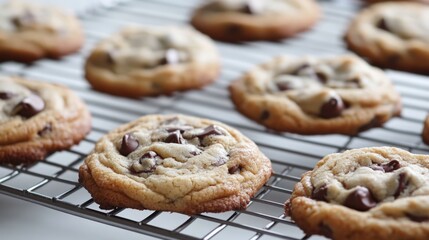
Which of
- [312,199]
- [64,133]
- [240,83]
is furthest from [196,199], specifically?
[240,83]

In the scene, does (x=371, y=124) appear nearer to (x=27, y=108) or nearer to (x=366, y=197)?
(x=366, y=197)

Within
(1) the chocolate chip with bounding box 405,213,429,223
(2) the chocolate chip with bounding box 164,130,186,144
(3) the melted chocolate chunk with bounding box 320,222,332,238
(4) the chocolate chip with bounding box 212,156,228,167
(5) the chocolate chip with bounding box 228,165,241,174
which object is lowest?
(3) the melted chocolate chunk with bounding box 320,222,332,238

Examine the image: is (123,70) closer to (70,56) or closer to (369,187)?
(70,56)

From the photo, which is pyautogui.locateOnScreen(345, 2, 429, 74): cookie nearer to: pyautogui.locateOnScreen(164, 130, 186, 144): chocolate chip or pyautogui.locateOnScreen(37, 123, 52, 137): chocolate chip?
pyautogui.locateOnScreen(164, 130, 186, 144): chocolate chip

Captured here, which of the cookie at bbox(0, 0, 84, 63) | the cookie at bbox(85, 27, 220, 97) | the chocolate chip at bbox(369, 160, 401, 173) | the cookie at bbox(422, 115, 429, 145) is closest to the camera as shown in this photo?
the chocolate chip at bbox(369, 160, 401, 173)

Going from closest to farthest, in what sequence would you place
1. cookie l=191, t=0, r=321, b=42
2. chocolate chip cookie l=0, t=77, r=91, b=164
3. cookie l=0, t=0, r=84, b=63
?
chocolate chip cookie l=0, t=77, r=91, b=164 → cookie l=0, t=0, r=84, b=63 → cookie l=191, t=0, r=321, b=42

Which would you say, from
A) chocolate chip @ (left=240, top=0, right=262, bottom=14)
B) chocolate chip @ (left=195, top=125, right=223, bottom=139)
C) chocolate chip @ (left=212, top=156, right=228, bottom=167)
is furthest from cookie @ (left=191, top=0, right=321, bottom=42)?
chocolate chip @ (left=212, top=156, right=228, bottom=167)

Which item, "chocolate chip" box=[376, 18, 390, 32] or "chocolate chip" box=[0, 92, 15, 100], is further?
"chocolate chip" box=[376, 18, 390, 32]

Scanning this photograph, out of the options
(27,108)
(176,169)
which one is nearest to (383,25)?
(176,169)
